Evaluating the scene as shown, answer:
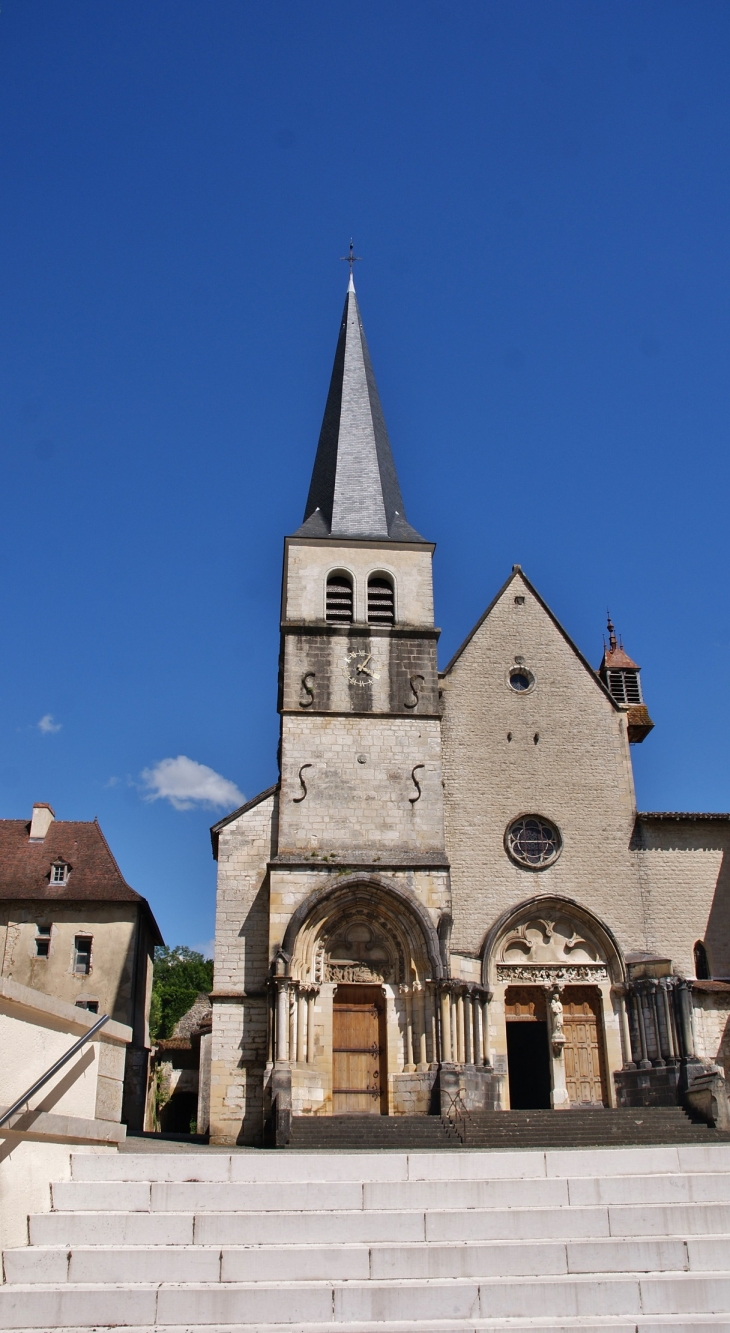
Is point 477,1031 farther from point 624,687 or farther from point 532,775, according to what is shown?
point 624,687

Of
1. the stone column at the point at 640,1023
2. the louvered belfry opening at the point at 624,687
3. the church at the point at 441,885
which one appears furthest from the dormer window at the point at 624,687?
the stone column at the point at 640,1023

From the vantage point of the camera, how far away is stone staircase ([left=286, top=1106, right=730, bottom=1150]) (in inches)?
579

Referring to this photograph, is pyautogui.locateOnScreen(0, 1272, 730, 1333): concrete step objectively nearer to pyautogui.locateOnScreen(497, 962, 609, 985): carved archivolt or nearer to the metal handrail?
the metal handrail

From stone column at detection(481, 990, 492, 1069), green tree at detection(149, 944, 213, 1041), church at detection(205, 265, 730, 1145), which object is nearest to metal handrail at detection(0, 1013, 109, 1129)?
church at detection(205, 265, 730, 1145)

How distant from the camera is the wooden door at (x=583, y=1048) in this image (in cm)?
1881

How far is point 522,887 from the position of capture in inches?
787

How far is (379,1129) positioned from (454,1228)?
28.7 feet

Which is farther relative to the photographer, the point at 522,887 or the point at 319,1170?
the point at 522,887

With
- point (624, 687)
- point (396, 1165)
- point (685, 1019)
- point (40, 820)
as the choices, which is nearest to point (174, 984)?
point (40, 820)

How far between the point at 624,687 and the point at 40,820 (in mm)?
15594

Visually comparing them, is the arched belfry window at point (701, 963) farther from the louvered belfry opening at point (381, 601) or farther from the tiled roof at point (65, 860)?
the tiled roof at point (65, 860)

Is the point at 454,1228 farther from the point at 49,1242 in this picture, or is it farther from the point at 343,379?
the point at 343,379

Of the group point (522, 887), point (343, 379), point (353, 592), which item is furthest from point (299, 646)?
point (343, 379)

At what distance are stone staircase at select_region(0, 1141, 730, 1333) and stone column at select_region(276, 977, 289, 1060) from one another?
29.3ft
